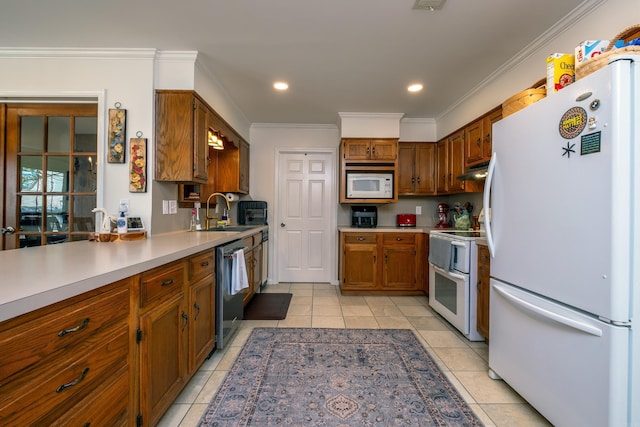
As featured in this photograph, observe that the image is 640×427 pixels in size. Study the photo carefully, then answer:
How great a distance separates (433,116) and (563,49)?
6.63 ft

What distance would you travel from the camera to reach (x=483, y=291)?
226 cm

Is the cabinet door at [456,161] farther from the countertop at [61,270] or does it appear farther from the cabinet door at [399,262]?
the countertop at [61,270]

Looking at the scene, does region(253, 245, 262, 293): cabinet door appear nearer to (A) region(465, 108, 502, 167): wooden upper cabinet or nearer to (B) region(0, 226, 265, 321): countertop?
(B) region(0, 226, 265, 321): countertop

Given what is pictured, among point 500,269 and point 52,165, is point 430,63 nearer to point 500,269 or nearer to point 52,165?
point 500,269

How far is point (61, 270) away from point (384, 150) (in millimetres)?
3489

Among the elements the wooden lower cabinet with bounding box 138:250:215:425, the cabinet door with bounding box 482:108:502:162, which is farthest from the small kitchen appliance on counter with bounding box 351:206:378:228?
the wooden lower cabinet with bounding box 138:250:215:425

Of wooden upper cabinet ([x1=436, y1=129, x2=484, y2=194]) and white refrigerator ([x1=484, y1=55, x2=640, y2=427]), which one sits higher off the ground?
wooden upper cabinet ([x1=436, y1=129, x2=484, y2=194])

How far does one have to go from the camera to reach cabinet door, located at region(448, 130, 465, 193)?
323 centimetres

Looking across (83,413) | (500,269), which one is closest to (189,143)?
(83,413)

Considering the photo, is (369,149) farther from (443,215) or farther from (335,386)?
(335,386)

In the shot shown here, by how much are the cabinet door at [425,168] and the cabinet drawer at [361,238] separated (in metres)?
0.98

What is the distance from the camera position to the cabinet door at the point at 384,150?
12.3 feet

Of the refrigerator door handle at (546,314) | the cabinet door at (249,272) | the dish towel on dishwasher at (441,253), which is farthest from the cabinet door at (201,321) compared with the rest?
the dish towel on dishwasher at (441,253)

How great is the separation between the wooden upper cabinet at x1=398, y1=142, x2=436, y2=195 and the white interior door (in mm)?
1057
